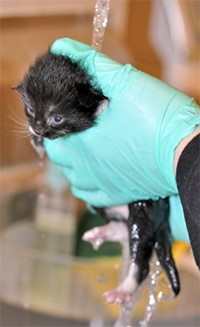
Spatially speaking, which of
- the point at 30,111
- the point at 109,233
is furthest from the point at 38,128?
the point at 109,233

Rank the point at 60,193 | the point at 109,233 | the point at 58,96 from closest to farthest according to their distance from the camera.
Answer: the point at 58,96, the point at 109,233, the point at 60,193

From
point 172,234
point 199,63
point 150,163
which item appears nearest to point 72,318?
point 172,234

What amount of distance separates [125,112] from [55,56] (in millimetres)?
56

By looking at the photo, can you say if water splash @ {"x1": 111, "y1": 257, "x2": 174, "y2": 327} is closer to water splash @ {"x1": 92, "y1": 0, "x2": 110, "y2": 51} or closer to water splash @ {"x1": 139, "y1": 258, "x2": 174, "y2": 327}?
water splash @ {"x1": 139, "y1": 258, "x2": 174, "y2": 327}

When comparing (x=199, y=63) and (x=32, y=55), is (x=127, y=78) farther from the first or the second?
(x=199, y=63)

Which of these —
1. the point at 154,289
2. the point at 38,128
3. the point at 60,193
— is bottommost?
the point at 60,193

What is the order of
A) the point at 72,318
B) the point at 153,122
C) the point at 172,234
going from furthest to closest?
the point at 72,318 < the point at 172,234 < the point at 153,122

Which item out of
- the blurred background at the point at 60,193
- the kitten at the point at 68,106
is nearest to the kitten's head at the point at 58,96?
the kitten at the point at 68,106

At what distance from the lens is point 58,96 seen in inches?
17.6

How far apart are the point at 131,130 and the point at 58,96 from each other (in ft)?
0.16

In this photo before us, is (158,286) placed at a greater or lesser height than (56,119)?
lesser

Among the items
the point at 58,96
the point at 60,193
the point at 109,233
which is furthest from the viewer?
the point at 60,193

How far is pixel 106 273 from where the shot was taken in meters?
0.84

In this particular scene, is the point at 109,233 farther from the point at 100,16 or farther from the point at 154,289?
the point at 100,16
